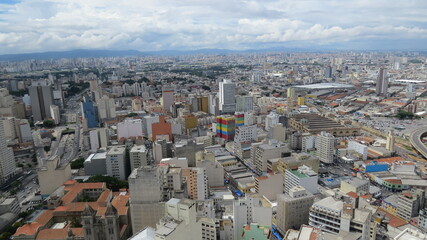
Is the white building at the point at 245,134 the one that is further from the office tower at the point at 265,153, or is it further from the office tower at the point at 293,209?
the office tower at the point at 293,209

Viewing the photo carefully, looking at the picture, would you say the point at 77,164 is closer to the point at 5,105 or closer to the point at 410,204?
the point at 5,105

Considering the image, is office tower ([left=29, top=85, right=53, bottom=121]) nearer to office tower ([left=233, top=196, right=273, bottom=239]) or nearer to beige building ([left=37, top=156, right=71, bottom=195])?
beige building ([left=37, top=156, right=71, bottom=195])

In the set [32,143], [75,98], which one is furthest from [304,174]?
[75,98]

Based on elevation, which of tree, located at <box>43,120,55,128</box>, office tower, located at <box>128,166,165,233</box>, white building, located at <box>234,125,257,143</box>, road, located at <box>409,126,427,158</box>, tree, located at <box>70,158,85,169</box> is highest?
office tower, located at <box>128,166,165,233</box>

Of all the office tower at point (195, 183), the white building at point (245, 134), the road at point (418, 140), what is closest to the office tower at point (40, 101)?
the white building at point (245, 134)

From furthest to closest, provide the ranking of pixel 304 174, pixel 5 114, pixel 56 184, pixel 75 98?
pixel 75 98 < pixel 5 114 < pixel 56 184 < pixel 304 174

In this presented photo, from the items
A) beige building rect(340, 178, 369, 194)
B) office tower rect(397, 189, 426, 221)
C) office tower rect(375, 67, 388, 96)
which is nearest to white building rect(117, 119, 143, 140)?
beige building rect(340, 178, 369, 194)

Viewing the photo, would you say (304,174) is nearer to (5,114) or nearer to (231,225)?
(231,225)
